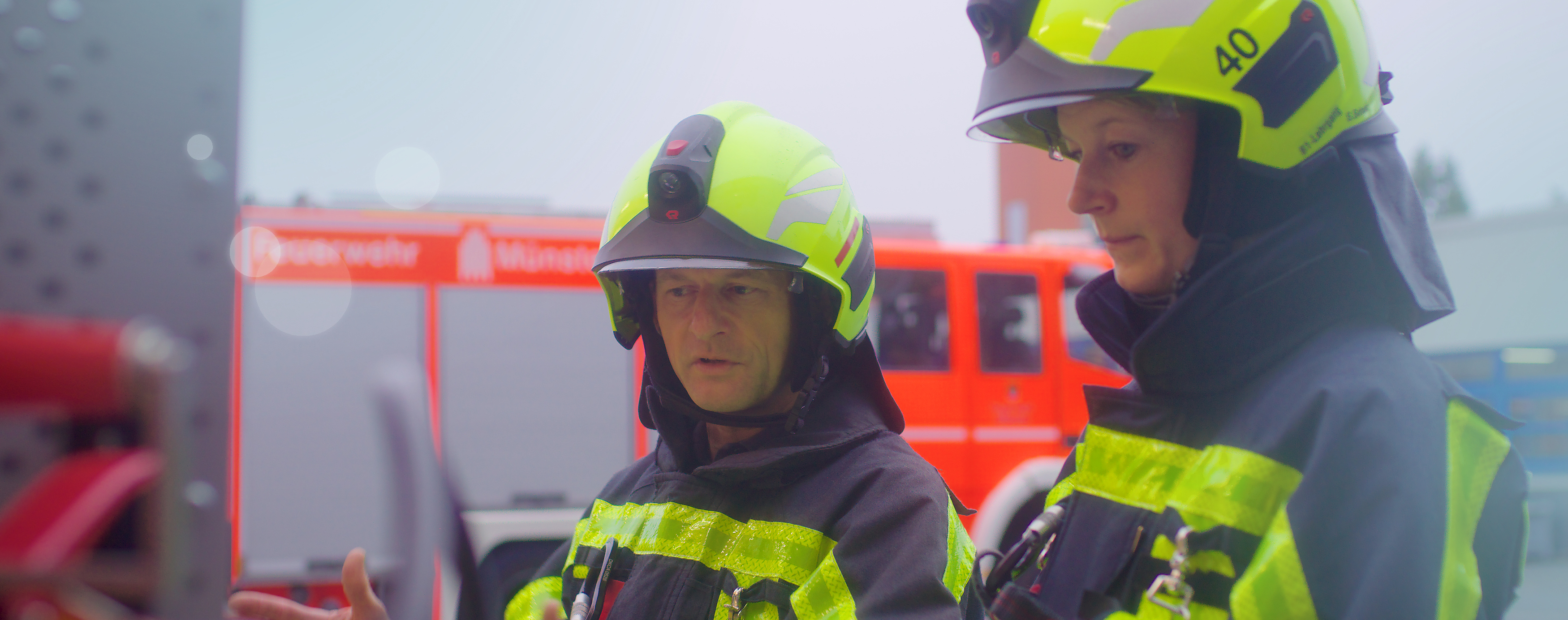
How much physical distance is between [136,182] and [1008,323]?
19.4 ft

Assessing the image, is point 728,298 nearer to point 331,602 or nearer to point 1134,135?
point 1134,135

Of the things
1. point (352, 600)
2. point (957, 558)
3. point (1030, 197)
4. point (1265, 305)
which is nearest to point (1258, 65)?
point (1265, 305)

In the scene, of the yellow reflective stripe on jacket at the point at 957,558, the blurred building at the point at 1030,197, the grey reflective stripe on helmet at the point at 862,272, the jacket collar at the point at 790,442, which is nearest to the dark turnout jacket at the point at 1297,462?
the yellow reflective stripe on jacket at the point at 957,558

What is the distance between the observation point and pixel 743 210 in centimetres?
179

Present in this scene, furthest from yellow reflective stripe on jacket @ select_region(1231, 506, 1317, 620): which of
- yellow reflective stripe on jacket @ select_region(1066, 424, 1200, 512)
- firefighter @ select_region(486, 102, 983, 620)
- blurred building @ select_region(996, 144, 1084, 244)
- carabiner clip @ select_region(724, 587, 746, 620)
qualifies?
blurred building @ select_region(996, 144, 1084, 244)

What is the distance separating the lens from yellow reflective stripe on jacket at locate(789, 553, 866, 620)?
54.4 inches

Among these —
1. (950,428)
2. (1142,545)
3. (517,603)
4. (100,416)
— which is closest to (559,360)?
(950,428)

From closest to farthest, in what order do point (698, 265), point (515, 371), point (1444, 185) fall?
point (698, 265) → point (515, 371) → point (1444, 185)

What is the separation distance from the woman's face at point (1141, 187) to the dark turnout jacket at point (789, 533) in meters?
0.48

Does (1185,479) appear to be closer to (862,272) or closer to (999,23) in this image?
(999,23)

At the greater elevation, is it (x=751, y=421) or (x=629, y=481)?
(x=751, y=421)

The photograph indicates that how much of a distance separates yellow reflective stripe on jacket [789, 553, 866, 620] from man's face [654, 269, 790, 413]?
44cm

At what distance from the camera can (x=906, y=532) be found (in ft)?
4.68

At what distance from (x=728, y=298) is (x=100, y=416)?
4.55ft
